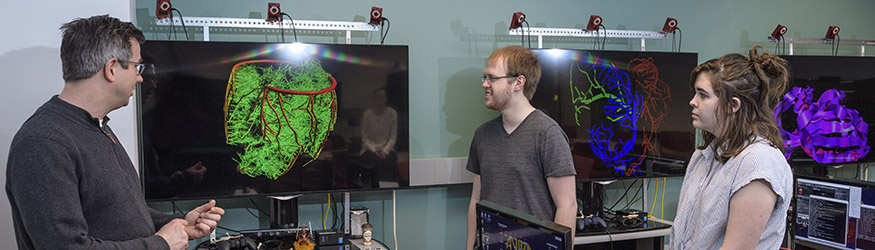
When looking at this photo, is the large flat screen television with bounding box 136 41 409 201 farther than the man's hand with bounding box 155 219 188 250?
Yes

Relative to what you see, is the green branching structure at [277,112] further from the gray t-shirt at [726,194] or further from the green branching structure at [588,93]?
the gray t-shirt at [726,194]

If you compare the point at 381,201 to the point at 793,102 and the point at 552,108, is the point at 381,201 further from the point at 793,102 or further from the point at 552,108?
the point at 793,102

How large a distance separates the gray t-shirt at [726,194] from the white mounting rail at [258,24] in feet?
5.86

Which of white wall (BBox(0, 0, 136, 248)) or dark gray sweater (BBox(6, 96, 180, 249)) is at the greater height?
white wall (BBox(0, 0, 136, 248))

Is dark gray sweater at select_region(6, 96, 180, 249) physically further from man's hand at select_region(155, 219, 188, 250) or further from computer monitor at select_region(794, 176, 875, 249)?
computer monitor at select_region(794, 176, 875, 249)

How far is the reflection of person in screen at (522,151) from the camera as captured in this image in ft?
7.95

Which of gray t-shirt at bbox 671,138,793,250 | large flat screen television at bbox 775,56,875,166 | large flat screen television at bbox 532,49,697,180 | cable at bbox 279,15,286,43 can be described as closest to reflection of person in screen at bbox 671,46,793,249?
gray t-shirt at bbox 671,138,793,250

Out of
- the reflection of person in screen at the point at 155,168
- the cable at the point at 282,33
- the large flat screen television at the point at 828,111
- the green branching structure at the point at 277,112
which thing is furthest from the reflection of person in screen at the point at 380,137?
the large flat screen television at the point at 828,111

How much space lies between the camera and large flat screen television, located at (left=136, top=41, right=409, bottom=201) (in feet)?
8.89

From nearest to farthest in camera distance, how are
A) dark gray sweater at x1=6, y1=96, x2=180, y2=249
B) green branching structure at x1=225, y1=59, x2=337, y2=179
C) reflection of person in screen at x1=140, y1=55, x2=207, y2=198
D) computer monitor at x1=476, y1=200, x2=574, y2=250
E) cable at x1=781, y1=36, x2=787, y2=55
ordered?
computer monitor at x1=476, y1=200, x2=574, y2=250
dark gray sweater at x1=6, y1=96, x2=180, y2=249
reflection of person in screen at x1=140, y1=55, x2=207, y2=198
green branching structure at x1=225, y1=59, x2=337, y2=179
cable at x1=781, y1=36, x2=787, y2=55

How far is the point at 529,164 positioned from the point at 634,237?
45.8 inches

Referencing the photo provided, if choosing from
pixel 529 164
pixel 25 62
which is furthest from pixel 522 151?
pixel 25 62

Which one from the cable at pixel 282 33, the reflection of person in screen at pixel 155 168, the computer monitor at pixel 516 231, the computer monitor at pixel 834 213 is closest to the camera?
the computer monitor at pixel 516 231

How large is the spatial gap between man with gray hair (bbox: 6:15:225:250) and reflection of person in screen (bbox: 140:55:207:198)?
35.4 inches
